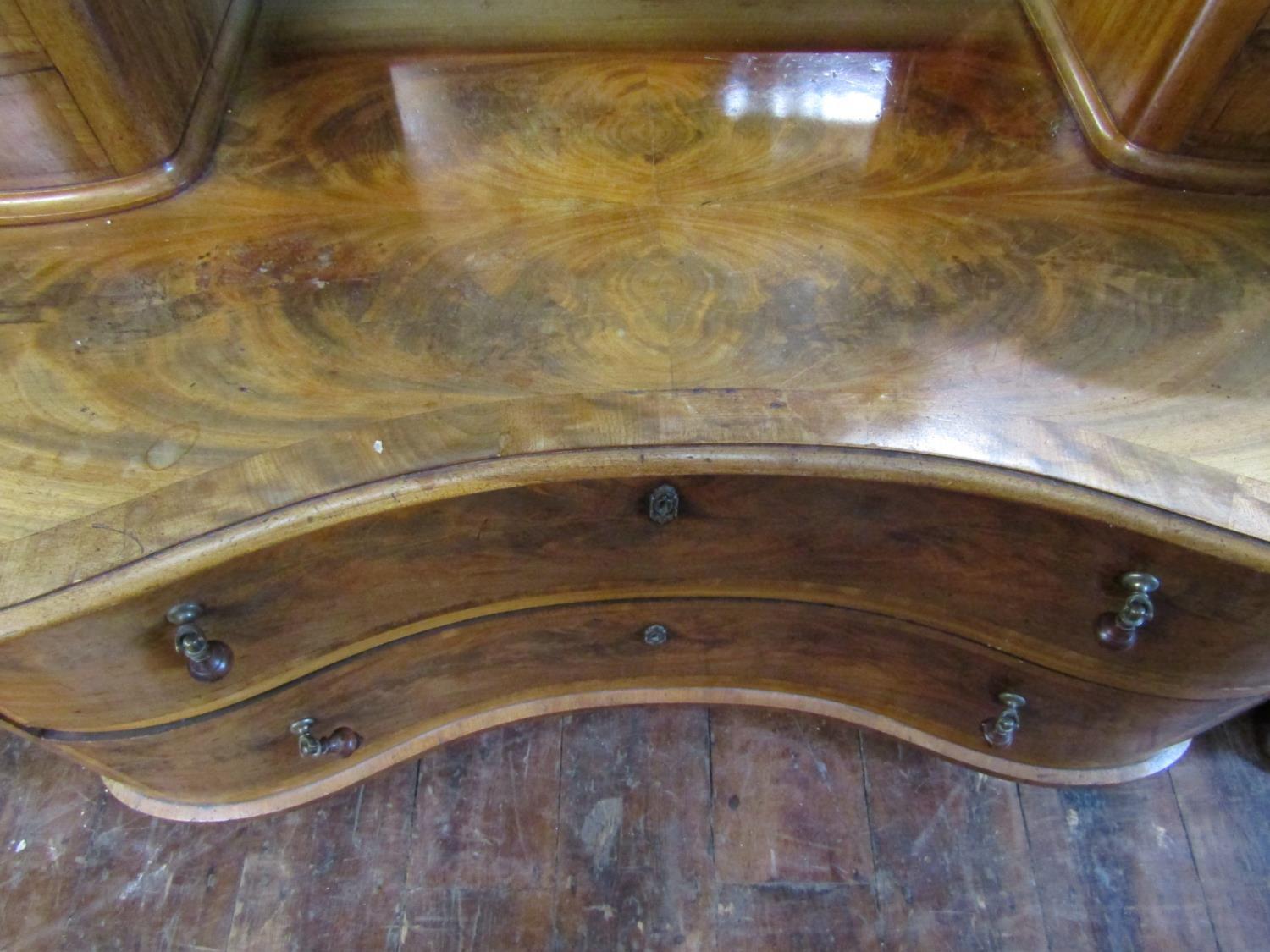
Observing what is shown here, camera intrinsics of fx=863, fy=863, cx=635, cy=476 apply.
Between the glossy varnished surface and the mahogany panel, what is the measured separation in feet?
0.16

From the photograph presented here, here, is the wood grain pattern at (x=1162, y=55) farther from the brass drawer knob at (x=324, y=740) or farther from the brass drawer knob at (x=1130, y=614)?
the brass drawer knob at (x=324, y=740)

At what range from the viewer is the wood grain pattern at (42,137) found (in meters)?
0.66

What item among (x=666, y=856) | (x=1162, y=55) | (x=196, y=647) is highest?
(x=1162, y=55)

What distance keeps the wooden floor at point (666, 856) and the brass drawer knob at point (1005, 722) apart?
0.19 meters

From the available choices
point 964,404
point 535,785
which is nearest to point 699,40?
point 964,404

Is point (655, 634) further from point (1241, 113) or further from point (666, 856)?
point (1241, 113)

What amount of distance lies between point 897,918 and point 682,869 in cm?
25

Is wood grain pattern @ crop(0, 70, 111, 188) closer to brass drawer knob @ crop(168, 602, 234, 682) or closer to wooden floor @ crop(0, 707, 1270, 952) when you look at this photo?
brass drawer knob @ crop(168, 602, 234, 682)

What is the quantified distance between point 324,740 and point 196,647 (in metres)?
0.30

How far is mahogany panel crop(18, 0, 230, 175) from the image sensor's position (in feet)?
2.11

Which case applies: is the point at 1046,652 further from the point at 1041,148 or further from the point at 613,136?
the point at 613,136

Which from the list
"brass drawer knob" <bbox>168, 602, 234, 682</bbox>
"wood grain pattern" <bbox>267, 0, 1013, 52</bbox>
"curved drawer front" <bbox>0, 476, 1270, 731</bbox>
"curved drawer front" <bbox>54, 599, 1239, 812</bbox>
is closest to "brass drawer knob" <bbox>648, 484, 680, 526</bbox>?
"curved drawer front" <bbox>0, 476, 1270, 731</bbox>

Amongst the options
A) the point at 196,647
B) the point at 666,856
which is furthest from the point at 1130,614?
the point at 196,647

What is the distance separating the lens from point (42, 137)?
0.69 m
